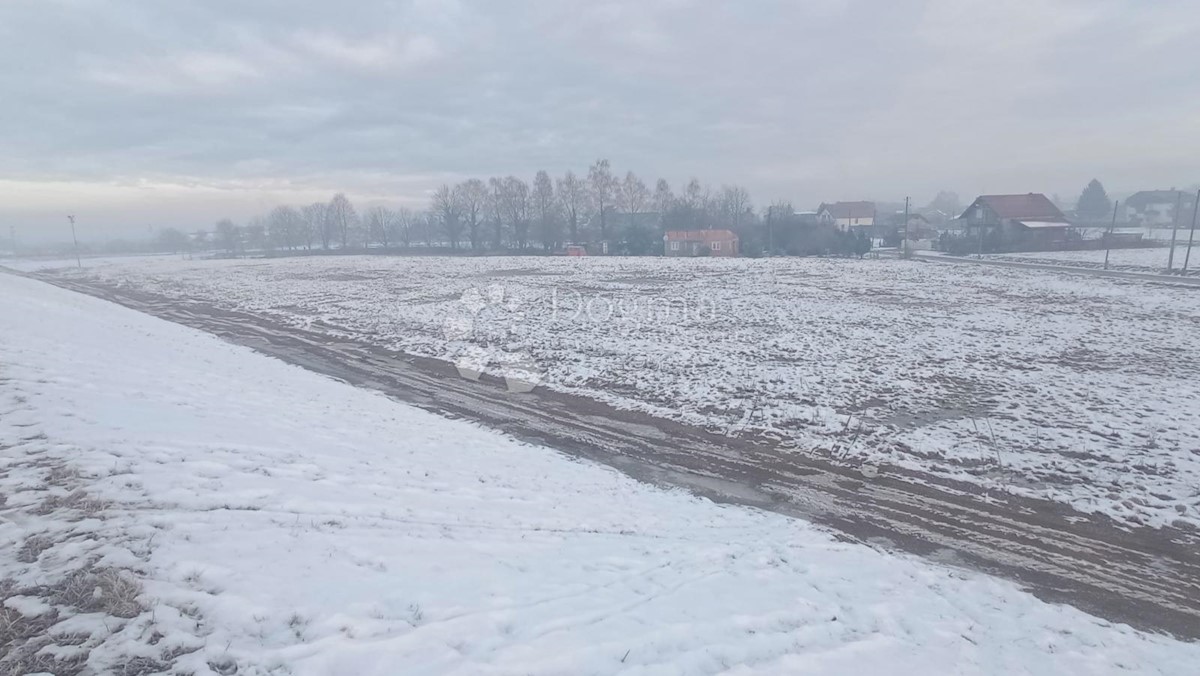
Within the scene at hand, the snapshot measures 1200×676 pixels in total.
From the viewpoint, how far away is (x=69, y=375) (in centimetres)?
1120

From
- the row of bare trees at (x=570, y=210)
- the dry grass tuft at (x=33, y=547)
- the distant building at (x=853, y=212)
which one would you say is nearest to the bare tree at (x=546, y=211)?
the row of bare trees at (x=570, y=210)

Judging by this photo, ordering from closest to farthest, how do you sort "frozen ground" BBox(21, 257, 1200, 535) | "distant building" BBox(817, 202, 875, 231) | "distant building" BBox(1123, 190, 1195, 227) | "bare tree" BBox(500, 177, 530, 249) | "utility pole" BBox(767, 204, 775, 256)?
"frozen ground" BBox(21, 257, 1200, 535)
"utility pole" BBox(767, 204, 775, 256)
"bare tree" BBox(500, 177, 530, 249)
"distant building" BBox(1123, 190, 1195, 227)
"distant building" BBox(817, 202, 875, 231)

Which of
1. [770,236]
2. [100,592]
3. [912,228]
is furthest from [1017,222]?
[100,592]

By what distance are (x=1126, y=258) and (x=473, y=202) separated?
319 ft

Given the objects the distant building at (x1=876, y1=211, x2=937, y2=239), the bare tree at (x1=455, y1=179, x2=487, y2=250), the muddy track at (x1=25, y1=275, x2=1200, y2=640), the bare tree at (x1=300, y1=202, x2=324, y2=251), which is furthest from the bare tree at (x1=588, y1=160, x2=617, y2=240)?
the muddy track at (x1=25, y1=275, x2=1200, y2=640)

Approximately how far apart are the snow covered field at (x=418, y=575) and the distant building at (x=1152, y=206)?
15131 cm

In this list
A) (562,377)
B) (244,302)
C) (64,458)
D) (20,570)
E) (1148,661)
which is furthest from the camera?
(244,302)

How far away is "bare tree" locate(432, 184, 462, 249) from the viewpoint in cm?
10706

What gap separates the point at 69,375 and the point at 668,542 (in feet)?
39.0

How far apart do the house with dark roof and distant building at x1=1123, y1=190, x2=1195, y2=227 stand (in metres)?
56.1

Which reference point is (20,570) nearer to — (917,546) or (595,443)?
(595,443)

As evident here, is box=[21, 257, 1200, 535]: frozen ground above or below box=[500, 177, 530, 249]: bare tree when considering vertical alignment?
below

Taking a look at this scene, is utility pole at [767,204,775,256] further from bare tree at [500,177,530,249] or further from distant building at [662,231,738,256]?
bare tree at [500,177,530,249]

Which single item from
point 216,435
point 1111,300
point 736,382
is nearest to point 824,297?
point 1111,300
